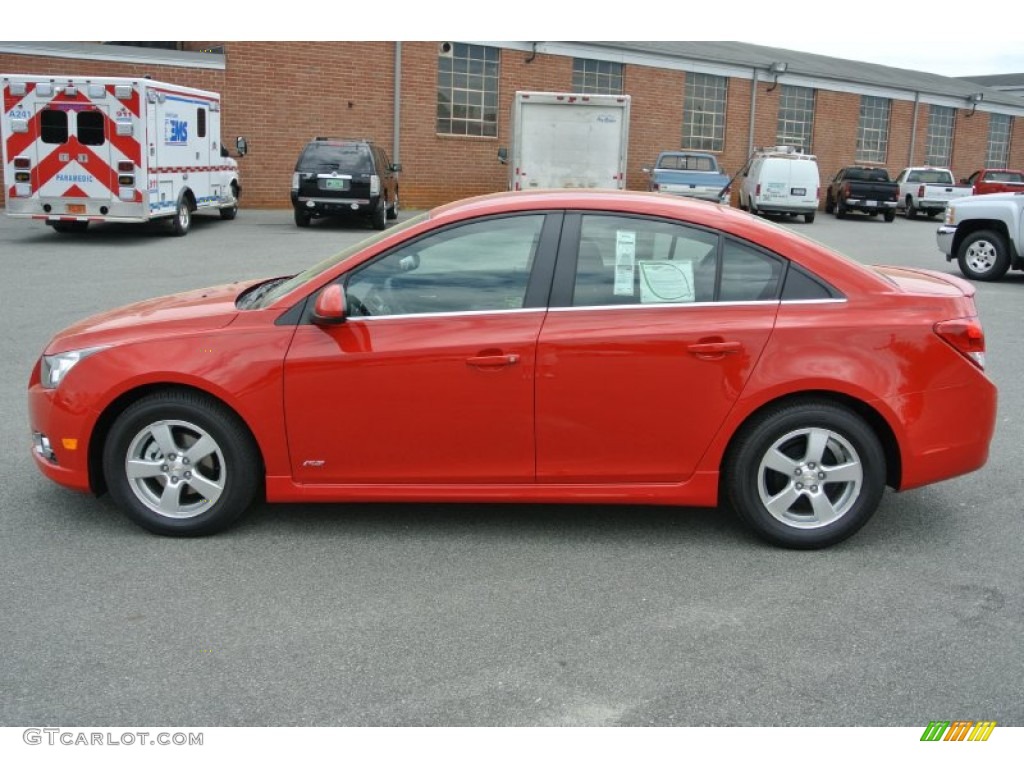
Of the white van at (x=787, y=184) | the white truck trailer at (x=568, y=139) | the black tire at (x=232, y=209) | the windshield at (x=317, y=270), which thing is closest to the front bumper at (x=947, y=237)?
the white truck trailer at (x=568, y=139)

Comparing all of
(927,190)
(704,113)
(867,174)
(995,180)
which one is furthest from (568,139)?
(995,180)

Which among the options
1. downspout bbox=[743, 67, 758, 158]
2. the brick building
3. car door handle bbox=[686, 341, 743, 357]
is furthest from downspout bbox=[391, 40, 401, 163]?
car door handle bbox=[686, 341, 743, 357]

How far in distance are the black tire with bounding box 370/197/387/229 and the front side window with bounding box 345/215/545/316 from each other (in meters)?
17.3

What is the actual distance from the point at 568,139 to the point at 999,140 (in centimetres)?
2838

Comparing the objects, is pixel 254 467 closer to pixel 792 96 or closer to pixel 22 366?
pixel 22 366

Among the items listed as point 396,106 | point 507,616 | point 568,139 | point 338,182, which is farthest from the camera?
point 396,106

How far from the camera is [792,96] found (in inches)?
1444

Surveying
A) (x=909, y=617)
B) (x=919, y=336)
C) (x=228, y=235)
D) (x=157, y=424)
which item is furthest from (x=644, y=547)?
(x=228, y=235)

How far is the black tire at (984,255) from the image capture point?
49.5 feet

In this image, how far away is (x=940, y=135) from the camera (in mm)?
41969

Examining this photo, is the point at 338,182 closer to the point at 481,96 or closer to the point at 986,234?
the point at 481,96

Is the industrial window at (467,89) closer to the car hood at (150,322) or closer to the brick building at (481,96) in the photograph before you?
the brick building at (481,96)

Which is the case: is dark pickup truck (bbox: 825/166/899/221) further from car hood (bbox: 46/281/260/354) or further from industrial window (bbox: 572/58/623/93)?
car hood (bbox: 46/281/260/354)

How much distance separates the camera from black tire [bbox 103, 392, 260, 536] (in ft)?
15.4
